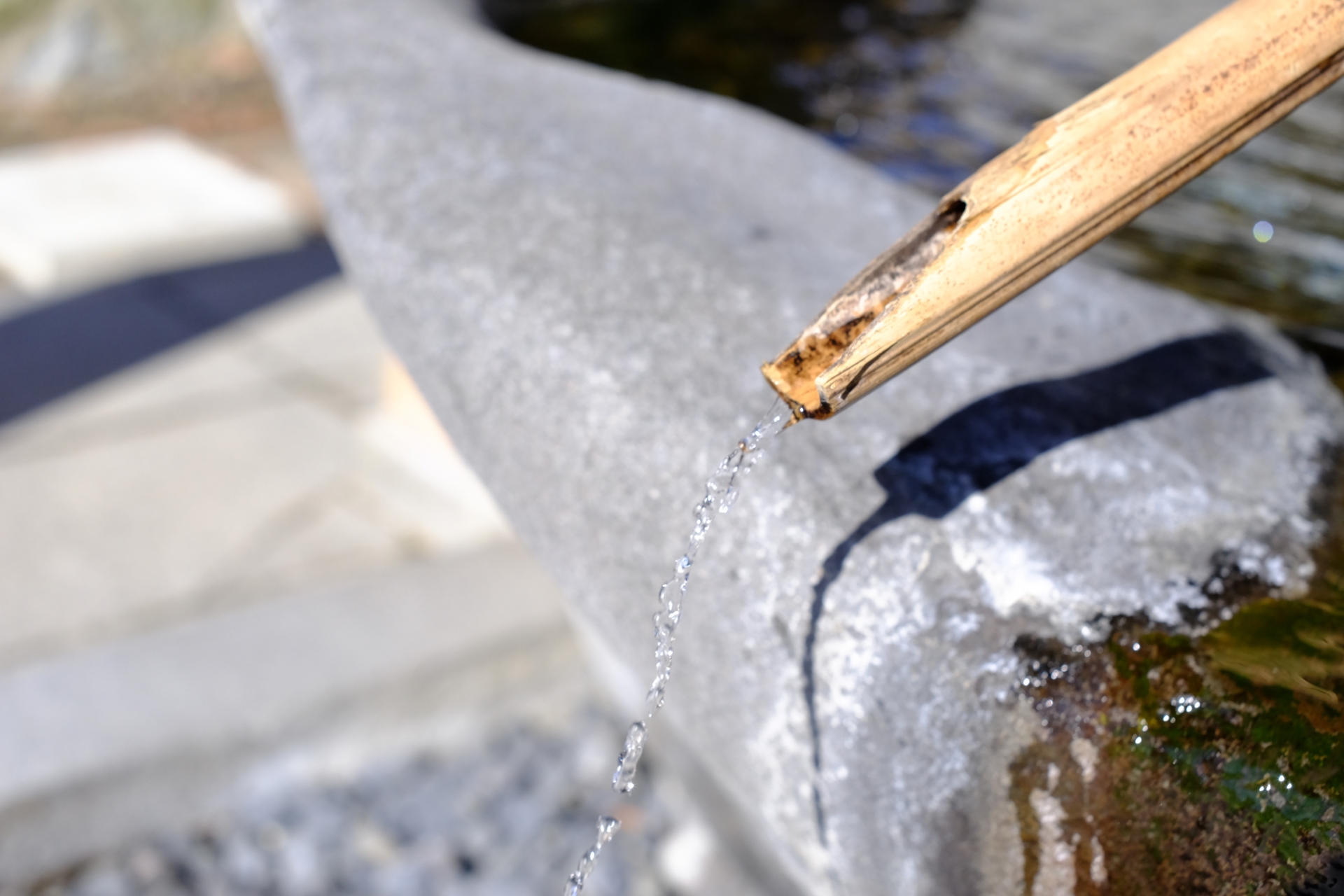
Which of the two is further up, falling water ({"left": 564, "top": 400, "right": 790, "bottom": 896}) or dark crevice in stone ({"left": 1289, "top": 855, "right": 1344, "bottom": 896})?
falling water ({"left": 564, "top": 400, "right": 790, "bottom": 896})

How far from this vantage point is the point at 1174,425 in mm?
1046

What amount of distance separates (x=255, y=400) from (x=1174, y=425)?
11.3 ft

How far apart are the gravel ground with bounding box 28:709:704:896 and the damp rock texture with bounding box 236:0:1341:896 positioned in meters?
1.31

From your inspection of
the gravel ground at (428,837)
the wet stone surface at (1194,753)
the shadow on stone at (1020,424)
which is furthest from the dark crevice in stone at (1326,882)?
the gravel ground at (428,837)

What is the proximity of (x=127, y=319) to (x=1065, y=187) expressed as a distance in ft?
14.5

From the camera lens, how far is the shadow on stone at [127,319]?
388cm

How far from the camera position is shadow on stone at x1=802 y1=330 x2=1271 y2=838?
92 centimetres

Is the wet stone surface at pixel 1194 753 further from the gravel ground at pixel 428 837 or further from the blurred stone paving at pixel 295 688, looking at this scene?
the gravel ground at pixel 428 837

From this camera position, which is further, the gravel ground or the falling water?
the gravel ground

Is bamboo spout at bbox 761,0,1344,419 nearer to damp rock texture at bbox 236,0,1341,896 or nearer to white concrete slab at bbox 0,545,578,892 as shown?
damp rock texture at bbox 236,0,1341,896

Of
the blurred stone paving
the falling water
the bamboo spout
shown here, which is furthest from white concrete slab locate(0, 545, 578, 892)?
the bamboo spout

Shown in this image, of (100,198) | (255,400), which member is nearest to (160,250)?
(100,198)

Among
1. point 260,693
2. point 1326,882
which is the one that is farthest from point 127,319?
point 1326,882

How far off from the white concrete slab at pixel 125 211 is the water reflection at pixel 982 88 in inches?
114
